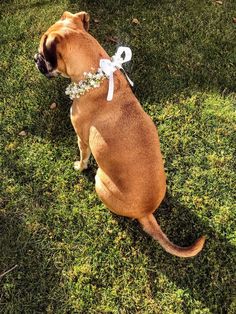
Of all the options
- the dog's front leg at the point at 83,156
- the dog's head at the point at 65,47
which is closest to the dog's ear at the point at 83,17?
the dog's head at the point at 65,47

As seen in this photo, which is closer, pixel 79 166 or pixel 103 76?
pixel 103 76

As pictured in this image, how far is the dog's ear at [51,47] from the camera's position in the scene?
4000mm

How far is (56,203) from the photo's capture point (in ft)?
16.9

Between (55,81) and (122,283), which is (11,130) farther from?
(122,283)

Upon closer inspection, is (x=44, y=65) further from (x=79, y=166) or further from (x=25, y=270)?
(x=25, y=270)

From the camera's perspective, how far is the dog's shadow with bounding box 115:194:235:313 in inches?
183

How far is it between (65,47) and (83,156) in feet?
4.72

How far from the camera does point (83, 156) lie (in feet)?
16.6

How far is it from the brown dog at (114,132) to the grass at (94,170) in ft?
2.16

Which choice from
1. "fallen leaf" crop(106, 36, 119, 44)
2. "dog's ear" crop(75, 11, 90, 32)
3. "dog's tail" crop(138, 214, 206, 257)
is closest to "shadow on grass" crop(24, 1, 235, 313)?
"dog's tail" crop(138, 214, 206, 257)

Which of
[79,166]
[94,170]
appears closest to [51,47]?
[79,166]

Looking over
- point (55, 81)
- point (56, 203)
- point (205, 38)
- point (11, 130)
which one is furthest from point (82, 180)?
point (205, 38)

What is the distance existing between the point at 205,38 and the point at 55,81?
8.04ft

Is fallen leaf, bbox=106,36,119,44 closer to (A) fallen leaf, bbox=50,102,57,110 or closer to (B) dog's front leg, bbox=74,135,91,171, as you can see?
(A) fallen leaf, bbox=50,102,57,110
